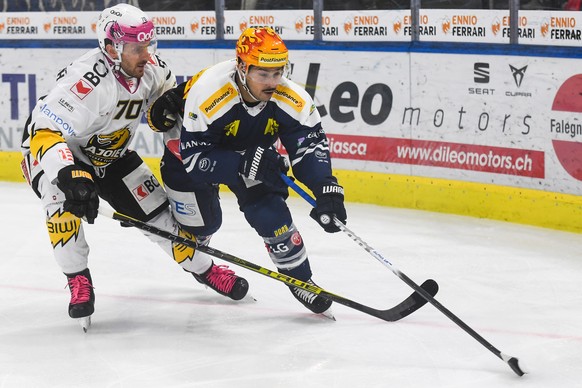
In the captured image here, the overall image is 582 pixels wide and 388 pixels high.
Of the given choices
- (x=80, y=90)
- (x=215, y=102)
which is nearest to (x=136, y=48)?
(x=80, y=90)

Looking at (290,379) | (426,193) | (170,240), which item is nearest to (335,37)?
(426,193)

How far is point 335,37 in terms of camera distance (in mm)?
6609

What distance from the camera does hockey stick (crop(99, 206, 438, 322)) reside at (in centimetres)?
398

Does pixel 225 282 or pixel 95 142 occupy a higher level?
pixel 95 142

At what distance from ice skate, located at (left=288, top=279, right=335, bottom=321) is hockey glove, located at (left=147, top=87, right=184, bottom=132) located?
784 mm

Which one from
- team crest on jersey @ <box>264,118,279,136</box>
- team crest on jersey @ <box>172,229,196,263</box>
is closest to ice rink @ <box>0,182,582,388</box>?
team crest on jersey @ <box>172,229,196,263</box>

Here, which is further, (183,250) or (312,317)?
(183,250)

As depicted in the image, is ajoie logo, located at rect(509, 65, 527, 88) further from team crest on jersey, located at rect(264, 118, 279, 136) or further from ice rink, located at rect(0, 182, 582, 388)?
team crest on jersey, located at rect(264, 118, 279, 136)

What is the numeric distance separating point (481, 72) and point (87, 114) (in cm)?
272

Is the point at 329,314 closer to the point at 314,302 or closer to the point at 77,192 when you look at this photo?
the point at 314,302

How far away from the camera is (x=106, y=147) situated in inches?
164

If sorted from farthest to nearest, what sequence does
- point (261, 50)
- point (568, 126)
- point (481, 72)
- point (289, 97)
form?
point (481, 72)
point (568, 126)
point (289, 97)
point (261, 50)

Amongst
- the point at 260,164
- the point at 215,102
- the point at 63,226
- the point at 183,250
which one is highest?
the point at 215,102

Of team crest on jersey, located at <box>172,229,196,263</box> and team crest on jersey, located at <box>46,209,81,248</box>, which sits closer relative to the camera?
team crest on jersey, located at <box>46,209,81,248</box>
